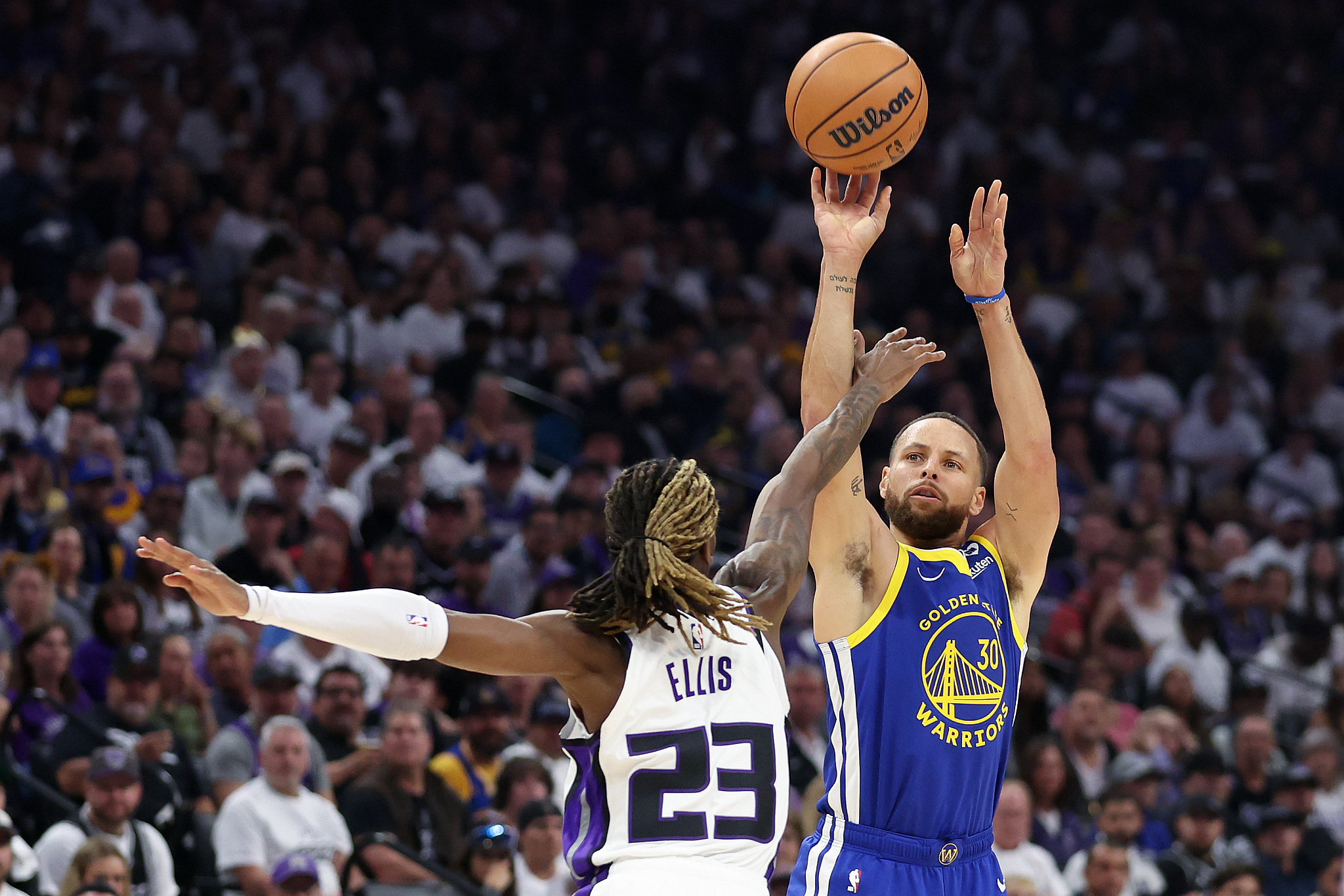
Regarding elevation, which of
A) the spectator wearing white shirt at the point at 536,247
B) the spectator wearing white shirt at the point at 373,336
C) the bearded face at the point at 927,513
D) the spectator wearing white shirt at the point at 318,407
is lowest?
the bearded face at the point at 927,513

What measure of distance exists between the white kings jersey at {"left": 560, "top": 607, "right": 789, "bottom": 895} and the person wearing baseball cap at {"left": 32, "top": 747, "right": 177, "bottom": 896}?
155 inches

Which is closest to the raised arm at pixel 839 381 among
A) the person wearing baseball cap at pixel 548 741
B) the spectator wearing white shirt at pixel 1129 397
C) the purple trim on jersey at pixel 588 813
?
the purple trim on jersey at pixel 588 813

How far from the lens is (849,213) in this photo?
222 inches

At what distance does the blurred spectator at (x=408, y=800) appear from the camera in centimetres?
830

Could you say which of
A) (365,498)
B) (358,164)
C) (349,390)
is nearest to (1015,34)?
(358,164)

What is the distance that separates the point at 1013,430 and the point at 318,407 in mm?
6986

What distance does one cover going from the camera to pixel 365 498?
422 inches

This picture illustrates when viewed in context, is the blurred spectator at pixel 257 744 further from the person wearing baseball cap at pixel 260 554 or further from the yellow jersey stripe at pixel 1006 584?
the yellow jersey stripe at pixel 1006 584

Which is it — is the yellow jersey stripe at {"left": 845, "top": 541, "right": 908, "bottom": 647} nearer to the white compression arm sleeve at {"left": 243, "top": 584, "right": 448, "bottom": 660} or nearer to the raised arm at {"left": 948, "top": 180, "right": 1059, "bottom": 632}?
the raised arm at {"left": 948, "top": 180, "right": 1059, "bottom": 632}

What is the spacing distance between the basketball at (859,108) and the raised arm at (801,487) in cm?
72

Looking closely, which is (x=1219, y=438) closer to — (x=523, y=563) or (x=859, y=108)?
(x=523, y=563)

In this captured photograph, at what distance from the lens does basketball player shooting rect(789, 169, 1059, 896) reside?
4961mm

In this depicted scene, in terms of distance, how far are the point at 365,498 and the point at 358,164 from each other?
416cm

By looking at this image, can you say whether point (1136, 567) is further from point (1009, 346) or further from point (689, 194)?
point (1009, 346)
